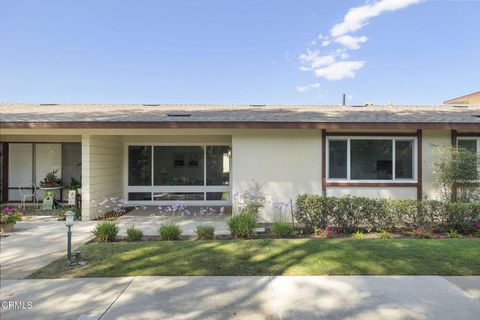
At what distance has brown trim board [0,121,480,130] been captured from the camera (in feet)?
26.0

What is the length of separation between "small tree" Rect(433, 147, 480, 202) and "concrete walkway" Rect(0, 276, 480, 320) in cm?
445

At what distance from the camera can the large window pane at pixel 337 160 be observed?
8566 mm

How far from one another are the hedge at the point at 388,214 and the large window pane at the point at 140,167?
6.42 metres

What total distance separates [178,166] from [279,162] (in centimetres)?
431

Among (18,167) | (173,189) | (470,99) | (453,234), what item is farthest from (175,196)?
(470,99)

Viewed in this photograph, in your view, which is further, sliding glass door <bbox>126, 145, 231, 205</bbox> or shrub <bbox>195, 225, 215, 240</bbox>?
sliding glass door <bbox>126, 145, 231, 205</bbox>

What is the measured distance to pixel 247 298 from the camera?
3609mm

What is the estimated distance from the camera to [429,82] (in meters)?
20.8

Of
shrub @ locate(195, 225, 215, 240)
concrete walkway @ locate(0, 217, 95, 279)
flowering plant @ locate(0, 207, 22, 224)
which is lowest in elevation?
concrete walkway @ locate(0, 217, 95, 279)

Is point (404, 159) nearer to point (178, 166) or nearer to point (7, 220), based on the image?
point (178, 166)

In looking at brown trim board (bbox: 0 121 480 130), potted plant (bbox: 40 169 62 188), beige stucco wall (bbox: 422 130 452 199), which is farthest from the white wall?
potted plant (bbox: 40 169 62 188)

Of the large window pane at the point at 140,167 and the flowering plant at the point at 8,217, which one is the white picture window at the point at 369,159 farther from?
the flowering plant at the point at 8,217

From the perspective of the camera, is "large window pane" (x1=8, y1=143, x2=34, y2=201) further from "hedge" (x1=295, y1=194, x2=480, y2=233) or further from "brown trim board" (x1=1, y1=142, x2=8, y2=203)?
"hedge" (x1=295, y1=194, x2=480, y2=233)

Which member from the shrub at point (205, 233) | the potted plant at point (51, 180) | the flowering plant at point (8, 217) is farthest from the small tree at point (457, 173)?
the potted plant at point (51, 180)
